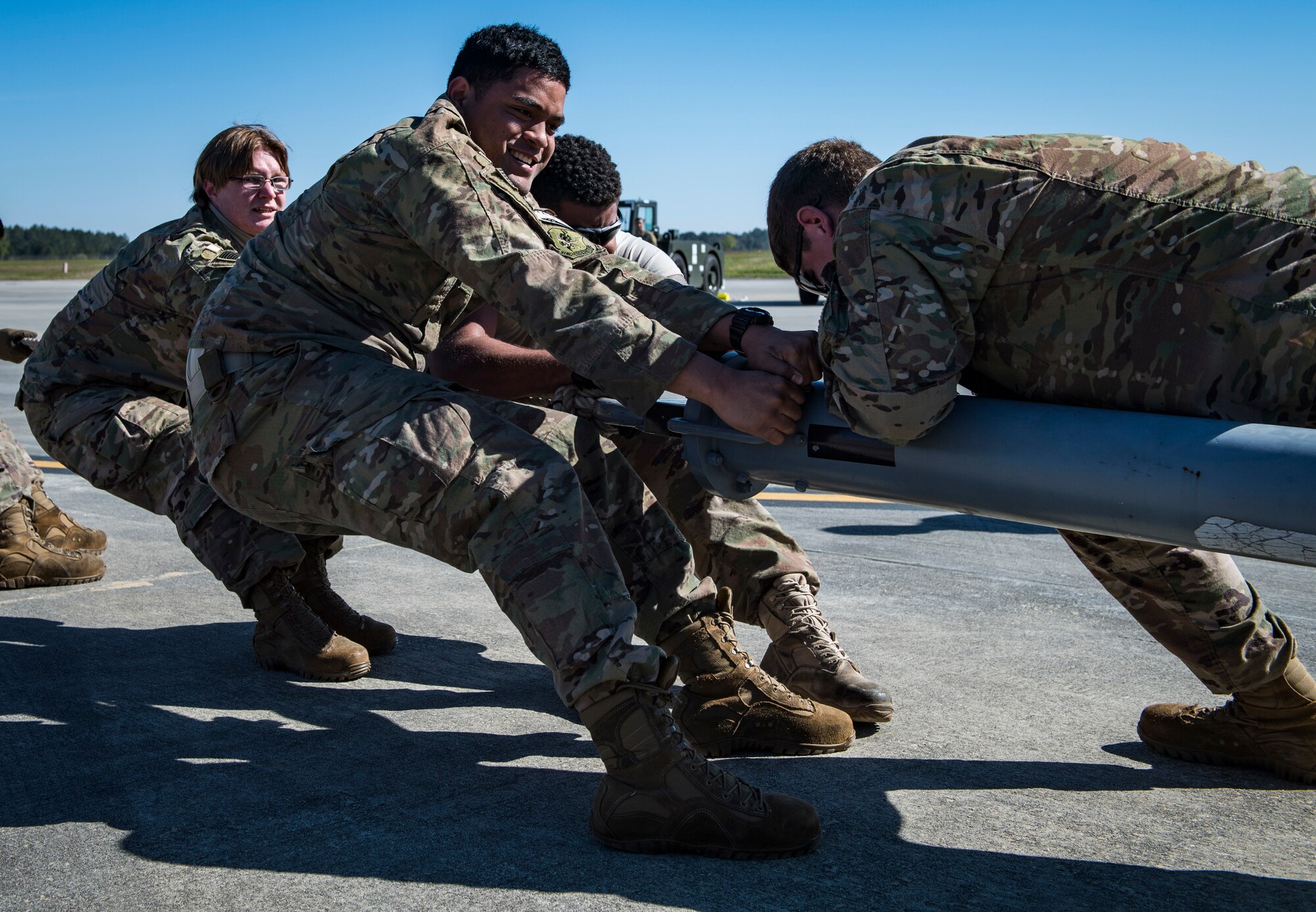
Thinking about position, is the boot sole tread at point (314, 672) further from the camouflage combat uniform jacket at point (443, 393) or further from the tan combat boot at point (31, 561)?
the tan combat boot at point (31, 561)

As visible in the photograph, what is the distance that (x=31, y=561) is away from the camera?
4.56 metres

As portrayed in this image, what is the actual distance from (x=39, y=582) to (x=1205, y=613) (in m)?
4.00

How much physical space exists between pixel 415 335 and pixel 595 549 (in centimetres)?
99

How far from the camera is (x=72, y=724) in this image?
→ 121 inches

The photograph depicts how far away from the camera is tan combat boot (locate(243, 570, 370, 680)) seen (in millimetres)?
3527

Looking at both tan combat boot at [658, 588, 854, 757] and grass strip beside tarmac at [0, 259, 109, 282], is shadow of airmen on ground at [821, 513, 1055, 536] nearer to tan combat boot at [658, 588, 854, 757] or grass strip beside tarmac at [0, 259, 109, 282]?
tan combat boot at [658, 588, 854, 757]

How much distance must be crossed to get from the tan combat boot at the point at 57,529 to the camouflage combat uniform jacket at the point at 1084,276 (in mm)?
3668

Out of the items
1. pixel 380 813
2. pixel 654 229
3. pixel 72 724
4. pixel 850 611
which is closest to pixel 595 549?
pixel 380 813

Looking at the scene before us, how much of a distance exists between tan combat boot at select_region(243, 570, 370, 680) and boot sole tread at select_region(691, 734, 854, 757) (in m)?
1.16

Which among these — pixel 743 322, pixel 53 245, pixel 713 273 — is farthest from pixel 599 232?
pixel 53 245

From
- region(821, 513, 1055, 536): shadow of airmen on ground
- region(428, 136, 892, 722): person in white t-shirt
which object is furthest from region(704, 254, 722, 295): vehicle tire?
region(428, 136, 892, 722): person in white t-shirt

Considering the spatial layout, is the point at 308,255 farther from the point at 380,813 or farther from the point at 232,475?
Answer: the point at 380,813

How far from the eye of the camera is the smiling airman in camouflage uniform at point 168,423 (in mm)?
3598

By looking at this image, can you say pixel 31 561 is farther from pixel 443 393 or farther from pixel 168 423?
pixel 443 393
